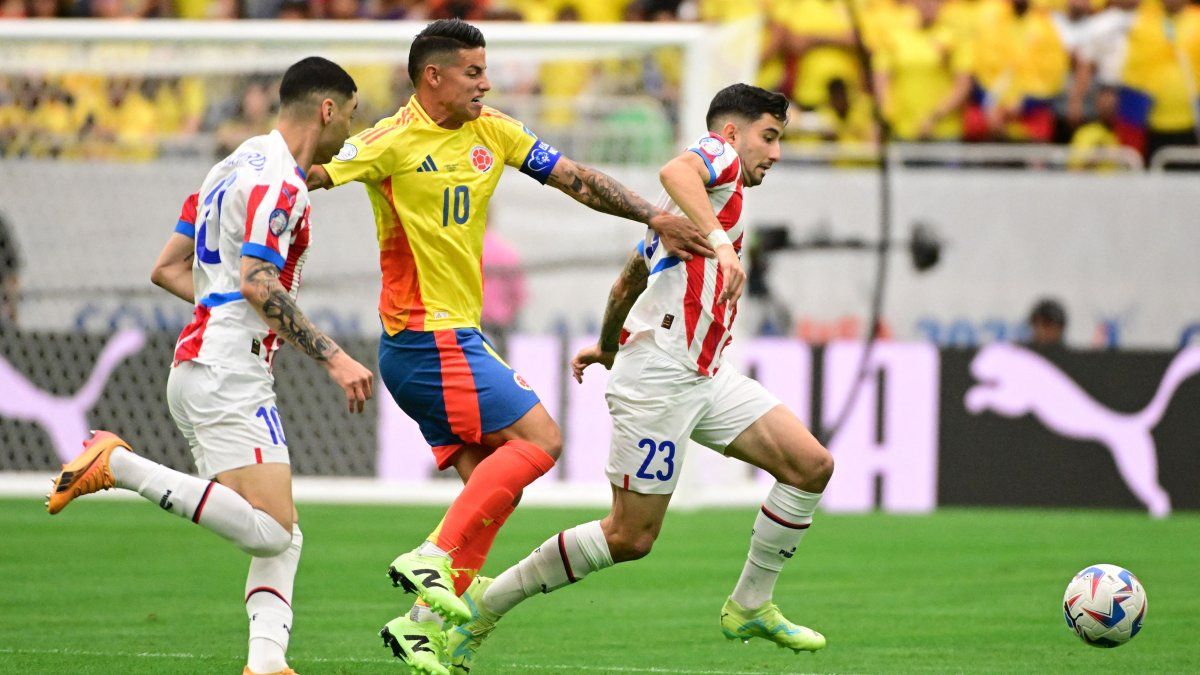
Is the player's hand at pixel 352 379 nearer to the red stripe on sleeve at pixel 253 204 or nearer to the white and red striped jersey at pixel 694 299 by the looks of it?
the red stripe on sleeve at pixel 253 204

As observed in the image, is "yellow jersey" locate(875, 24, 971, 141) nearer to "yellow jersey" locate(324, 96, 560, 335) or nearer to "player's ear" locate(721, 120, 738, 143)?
"player's ear" locate(721, 120, 738, 143)

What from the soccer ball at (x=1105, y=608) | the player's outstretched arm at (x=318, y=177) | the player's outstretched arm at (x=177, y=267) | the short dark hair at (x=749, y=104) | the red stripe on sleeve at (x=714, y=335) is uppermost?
the short dark hair at (x=749, y=104)

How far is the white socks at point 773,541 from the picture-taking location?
6.72 meters

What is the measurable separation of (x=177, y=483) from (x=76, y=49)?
8766 millimetres

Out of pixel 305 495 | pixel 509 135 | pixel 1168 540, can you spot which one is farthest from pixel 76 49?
pixel 1168 540

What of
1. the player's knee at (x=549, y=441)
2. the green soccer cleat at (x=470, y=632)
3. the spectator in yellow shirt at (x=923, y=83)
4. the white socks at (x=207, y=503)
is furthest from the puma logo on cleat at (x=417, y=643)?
the spectator in yellow shirt at (x=923, y=83)

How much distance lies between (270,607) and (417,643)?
526 mm

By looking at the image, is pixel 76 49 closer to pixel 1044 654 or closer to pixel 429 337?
pixel 429 337

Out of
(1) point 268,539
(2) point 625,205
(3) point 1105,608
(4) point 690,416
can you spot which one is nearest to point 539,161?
(2) point 625,205

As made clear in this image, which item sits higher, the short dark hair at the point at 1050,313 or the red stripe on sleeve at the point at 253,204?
the red stripe on sleeve at the point at 253,204

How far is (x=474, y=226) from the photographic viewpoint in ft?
21.2

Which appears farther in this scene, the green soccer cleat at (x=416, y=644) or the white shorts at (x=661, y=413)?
the white shorts at (x=661, y=413)

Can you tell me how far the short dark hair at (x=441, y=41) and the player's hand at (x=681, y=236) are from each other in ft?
3.22

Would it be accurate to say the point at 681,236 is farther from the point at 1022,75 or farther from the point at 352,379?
the point at 1022,75
